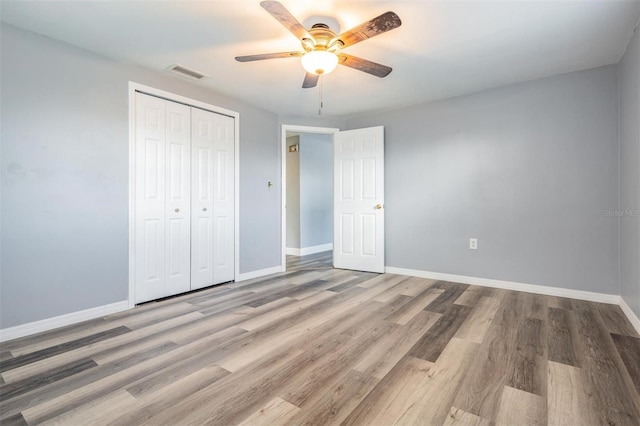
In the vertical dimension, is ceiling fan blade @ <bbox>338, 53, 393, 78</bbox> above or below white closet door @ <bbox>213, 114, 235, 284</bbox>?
above

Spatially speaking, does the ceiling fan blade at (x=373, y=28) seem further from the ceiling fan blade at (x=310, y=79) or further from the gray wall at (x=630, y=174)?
the gray wall at (x=630, y=174)

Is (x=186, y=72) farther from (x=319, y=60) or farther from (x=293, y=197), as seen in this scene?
(x=293, y=197)

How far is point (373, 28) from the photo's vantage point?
188 cm

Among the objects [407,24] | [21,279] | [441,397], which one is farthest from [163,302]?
[407,24]

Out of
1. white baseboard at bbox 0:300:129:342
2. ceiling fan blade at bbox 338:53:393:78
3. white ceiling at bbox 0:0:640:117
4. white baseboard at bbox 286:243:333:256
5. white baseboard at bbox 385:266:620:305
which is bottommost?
white baseboard at bbox 0:300:129:342

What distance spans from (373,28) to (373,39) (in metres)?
0.61

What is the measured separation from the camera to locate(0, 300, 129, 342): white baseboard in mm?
2217

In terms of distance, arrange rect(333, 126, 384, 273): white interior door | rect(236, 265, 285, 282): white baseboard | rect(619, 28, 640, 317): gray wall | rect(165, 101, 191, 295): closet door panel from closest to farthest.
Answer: rect(619, 28, 640, 317): gray wall, rect(165, 101, 191, 295): closet door panel, rect(236, 265, 285, 282): white baseboard, rect(333, 126, 384, 273): white interior door

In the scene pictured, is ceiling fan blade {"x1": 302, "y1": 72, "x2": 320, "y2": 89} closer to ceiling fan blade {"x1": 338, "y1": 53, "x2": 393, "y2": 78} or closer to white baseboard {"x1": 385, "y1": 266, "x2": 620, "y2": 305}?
ceiling fan blade {"x1": 338, "y1": 53, "x2": 393, "y2": 78}

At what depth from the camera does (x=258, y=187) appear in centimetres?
415

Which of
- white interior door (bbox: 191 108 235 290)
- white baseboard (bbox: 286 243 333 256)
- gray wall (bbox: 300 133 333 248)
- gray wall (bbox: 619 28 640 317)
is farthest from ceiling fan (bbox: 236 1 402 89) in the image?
white baseboard (bbox: 286 243 333 256)

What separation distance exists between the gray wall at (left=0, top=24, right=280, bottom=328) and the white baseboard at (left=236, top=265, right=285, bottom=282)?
1.35 m

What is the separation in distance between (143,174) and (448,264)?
362 cm

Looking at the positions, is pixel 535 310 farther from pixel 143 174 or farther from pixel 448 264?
pixel 143 174
